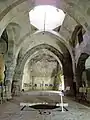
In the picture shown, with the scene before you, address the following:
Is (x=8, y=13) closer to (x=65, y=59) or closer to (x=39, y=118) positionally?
(x=39, y=118)

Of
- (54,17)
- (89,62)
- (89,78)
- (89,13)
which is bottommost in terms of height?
(89,78)

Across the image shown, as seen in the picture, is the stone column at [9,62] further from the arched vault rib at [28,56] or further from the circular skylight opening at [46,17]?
the arched vault rib at [28,56]

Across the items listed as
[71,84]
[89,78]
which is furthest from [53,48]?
[89,78]

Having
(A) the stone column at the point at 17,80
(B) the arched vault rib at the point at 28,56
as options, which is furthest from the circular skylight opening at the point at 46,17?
(A) the stone column at the point at 17,80

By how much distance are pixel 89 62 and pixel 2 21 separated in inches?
285

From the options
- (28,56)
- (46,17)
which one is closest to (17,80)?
(28,56)

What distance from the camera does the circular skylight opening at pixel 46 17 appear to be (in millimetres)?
9812

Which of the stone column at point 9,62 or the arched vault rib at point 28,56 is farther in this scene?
the arched vault rib at point 28,56

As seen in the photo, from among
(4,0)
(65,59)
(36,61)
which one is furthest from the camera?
(36,61)

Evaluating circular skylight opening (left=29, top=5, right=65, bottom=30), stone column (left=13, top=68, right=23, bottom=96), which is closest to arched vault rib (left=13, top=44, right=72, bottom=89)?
stone column (left=13, top=68, right=23, bottom=96)

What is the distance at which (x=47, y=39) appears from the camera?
12.4 metres

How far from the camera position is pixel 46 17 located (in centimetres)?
1042

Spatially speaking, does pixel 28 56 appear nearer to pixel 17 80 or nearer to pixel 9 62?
pixel 17 80

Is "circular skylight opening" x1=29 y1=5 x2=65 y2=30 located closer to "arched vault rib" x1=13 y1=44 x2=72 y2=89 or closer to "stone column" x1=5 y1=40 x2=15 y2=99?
"stone column" x1=5 y1=40 x2=15 y2=99
